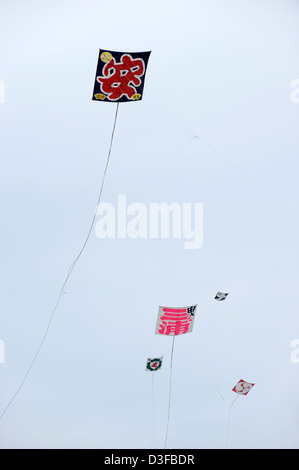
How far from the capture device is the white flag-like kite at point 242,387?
13.0 meters

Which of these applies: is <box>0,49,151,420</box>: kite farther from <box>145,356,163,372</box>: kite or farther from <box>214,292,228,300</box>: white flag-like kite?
<box>145,356,163,372</box>: kite

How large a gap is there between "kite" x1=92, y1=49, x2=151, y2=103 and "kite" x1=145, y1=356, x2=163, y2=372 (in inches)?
220

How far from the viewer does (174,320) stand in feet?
38.2

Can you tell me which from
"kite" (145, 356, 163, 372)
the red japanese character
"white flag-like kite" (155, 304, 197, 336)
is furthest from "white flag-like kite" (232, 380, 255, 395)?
the red japanese character

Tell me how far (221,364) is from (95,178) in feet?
16.7

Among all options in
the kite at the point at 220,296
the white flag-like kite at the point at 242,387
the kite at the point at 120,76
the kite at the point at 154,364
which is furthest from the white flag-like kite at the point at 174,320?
the kite at the point at 120,76

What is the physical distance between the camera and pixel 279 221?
37.8 feet

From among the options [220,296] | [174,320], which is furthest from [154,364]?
[220,296]

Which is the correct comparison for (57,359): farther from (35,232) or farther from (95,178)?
(95,178)

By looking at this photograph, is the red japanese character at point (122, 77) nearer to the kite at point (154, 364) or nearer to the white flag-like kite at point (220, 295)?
the white flag-like kite at point (220, 295)

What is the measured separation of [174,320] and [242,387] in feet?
8.80

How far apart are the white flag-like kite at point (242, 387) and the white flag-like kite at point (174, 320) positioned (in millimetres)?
2116

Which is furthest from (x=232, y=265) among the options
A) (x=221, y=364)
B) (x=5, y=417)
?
(x=5, y=417)

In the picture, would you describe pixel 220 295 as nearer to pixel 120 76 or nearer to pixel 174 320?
pixel 174 320
